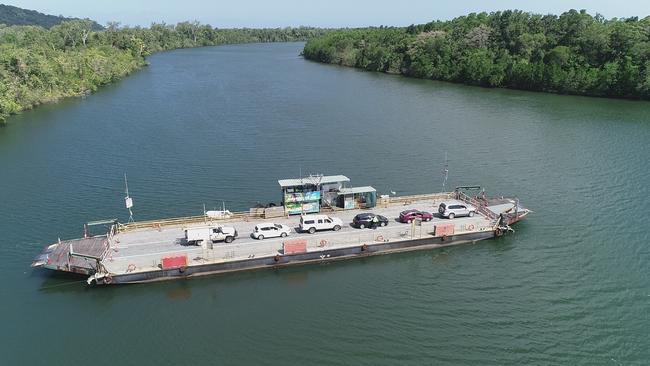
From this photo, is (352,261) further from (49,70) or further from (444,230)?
(49,70)

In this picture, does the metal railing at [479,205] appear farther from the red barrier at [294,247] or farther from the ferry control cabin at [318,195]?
the red barrier at [294,247]

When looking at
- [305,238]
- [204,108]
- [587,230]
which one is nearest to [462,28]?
[204,108]

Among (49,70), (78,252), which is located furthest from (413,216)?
(49,70)

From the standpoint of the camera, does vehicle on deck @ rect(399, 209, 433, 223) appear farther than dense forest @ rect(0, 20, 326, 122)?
No

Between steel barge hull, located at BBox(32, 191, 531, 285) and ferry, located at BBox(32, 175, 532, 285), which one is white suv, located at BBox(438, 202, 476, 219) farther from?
steel barge hull, located at BBox(32, 191, 531, 285)

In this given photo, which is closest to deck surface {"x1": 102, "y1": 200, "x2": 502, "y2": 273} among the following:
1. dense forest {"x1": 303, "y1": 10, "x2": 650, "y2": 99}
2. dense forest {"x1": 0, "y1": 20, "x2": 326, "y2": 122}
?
dense forest {"x1": 0, "y1": 20, "x2": 326, "y2": 122}

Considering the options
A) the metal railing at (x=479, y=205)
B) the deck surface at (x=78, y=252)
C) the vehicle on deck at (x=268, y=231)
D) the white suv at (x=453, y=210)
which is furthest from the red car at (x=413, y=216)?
the deck surface at (x=78, y=252)

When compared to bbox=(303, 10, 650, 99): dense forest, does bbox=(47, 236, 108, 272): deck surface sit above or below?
below
